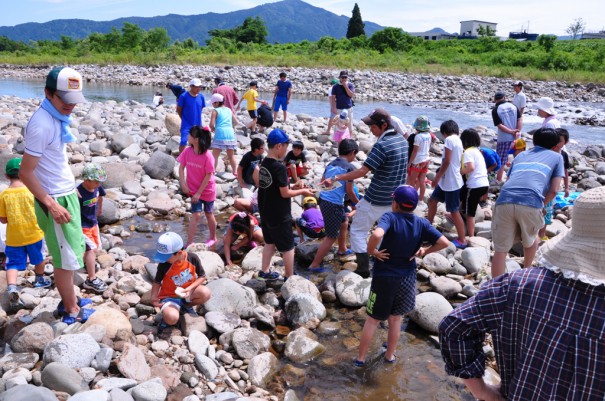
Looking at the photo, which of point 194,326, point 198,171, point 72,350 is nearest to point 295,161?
point 198,171

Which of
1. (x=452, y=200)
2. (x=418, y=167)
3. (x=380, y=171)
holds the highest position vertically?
(x=380, y=171)

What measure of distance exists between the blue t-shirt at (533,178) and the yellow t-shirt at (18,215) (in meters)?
4.87

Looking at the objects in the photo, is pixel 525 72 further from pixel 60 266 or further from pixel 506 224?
pixel 60 266

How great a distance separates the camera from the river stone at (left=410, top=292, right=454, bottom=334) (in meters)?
4.89

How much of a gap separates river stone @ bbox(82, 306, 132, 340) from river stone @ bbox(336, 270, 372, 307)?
90.0 inches

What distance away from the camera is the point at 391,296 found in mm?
4051

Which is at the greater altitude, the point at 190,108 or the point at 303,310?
the point at 190,108

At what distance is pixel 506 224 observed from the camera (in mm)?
5023

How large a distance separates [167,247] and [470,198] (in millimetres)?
4356

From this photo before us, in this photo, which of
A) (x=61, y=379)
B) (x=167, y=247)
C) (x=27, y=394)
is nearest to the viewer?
(x=27, y=394)

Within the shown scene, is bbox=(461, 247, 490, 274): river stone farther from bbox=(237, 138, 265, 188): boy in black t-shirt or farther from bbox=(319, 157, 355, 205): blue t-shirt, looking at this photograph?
bbox=(237, 138, 265, 188): boy in black t-shirt

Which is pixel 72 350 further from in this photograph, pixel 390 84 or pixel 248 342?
pixel 390 84

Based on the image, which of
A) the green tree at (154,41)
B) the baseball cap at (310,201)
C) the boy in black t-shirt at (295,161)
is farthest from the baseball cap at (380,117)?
the green tree at (154,41)

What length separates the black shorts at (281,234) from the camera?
5332 mm
